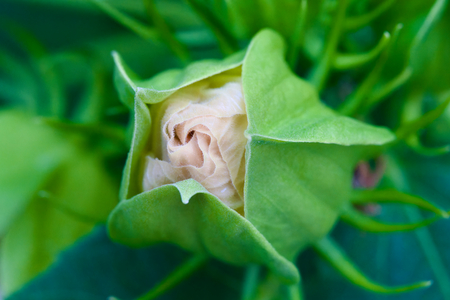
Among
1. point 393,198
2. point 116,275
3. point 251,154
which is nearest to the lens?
point 251,154

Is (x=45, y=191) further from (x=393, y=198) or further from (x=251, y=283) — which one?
(x=393, y=198)

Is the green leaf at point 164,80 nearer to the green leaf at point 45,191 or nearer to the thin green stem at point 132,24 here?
the thin green stem at point 132,24

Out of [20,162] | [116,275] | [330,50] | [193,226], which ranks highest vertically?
[330,50]

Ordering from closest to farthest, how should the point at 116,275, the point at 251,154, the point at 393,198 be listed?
the point at 251,154, the point at 393,198, the point at 116,275

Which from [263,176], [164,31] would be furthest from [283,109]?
[164,31]

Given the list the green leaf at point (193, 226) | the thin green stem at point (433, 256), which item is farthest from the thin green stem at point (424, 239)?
the green leaf at point (193, 226)

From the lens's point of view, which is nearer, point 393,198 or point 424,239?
point 393,198

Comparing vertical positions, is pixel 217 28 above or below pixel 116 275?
above
